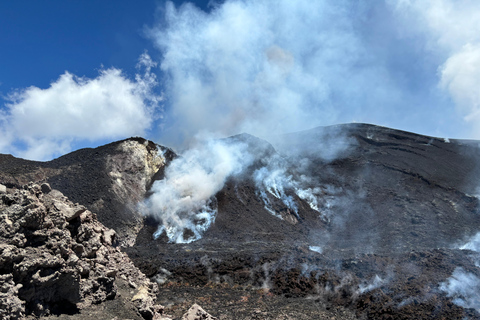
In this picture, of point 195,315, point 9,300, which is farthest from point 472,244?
point 9,300

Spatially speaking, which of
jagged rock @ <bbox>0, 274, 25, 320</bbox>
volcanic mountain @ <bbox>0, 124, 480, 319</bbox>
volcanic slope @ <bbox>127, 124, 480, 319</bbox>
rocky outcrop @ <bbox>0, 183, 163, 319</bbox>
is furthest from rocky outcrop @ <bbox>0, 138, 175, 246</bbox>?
jagged rock @ <bbox>0, 274, 25, 320</bbox>

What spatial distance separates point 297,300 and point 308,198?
2565 centimetres

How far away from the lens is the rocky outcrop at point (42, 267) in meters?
7.73

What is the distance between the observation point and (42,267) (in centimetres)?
848

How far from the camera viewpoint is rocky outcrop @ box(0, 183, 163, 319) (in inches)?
304

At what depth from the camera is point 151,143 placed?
1559 inches

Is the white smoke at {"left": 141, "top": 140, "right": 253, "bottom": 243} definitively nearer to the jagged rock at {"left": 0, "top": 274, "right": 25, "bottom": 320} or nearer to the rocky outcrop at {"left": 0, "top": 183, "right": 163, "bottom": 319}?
the rocky outcrop at {"left": 0, "top": 183, "right": 163, "bottom": 319}

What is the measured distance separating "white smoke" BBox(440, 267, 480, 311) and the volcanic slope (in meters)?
0.13

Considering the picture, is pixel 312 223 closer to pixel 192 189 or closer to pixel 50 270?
pixel 192 189

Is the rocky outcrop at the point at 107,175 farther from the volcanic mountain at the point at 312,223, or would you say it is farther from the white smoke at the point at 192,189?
the white smoke at the point at 192,189

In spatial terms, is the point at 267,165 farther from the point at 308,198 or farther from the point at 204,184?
the point at 204,184

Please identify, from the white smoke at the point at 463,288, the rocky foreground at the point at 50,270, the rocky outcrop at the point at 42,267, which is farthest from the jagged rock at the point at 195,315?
the white smoke at the point at 463,288

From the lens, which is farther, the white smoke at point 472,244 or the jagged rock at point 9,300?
the white smoke at point 472,244

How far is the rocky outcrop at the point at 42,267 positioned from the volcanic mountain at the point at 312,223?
18.9 ft
